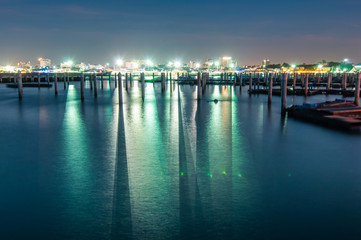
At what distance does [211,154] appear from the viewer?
942cm

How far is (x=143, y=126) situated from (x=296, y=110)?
25.2 ft

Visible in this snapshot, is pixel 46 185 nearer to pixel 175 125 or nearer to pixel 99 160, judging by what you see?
pixel 99 160

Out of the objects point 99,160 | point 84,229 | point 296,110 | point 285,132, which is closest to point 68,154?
point 99,160

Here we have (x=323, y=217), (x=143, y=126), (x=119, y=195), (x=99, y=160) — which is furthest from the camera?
(x=143, y=126)

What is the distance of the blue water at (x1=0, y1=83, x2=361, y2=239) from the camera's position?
16.5ft

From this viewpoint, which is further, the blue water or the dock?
Result: the dock

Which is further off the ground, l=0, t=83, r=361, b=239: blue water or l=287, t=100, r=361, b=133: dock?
l=287, t=100, r=361, b=133: dock

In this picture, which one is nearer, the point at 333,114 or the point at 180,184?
the point at 180,184

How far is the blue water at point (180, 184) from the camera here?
5.02 meters

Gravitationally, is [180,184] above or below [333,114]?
below

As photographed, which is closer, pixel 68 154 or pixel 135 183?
pixel 135 183

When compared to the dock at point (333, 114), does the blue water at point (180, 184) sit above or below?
below

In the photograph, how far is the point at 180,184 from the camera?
6.84 m

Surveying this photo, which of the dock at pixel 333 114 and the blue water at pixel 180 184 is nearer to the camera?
the blue water at pixel 180 184
